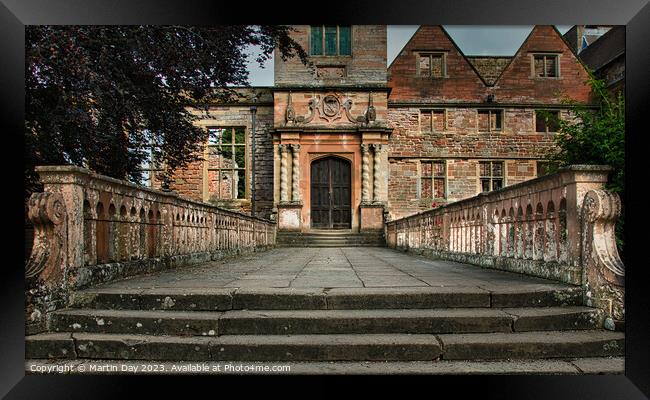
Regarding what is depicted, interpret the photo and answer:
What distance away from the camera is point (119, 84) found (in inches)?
250

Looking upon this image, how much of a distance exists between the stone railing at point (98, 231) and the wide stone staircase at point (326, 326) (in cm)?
27

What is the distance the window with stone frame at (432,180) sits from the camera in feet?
62.3

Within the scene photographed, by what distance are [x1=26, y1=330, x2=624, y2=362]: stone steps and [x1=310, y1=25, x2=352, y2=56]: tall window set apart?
16.1 metres

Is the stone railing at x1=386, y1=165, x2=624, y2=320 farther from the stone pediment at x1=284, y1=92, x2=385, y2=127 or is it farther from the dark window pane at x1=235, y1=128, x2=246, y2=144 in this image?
the dark window pane at x1=235, y1=128, x2=246, y2=144

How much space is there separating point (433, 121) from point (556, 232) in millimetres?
15643

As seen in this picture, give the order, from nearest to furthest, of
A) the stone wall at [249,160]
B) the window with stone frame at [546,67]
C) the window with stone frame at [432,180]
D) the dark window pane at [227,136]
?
the stone wall at [249,160]
the dark window pane at [227,136]
the window with stone frame at [432,180]
the window with stone frame at [546,67]

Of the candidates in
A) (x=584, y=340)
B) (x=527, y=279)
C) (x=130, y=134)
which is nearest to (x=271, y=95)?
(x=130, y=134)

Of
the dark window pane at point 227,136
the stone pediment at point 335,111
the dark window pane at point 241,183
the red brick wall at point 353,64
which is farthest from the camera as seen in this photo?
the dark window pane at point 241,183

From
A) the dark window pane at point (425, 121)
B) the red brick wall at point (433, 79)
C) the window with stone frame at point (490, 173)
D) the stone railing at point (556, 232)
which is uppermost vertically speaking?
the red brick wall at point (433, 79)

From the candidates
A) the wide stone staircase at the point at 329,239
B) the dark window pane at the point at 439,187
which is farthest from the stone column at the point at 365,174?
the dark window pane at the point at 439,187

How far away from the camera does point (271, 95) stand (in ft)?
60.6

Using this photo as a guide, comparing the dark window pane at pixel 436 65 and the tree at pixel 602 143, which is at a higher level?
the dark window pane at pixel 436 65
